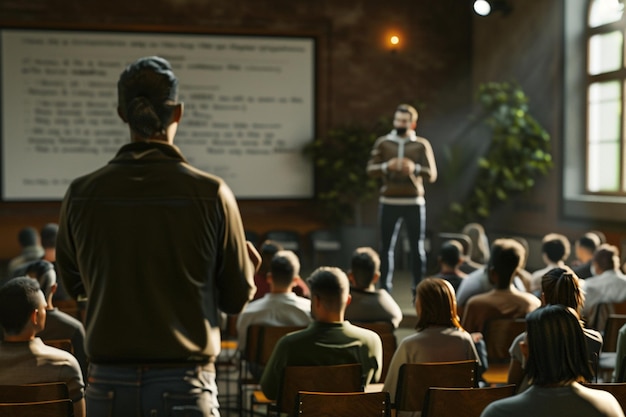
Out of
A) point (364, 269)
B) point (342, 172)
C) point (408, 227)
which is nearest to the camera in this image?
point (364, 269)

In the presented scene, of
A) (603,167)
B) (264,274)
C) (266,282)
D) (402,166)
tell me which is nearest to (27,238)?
(264,274)

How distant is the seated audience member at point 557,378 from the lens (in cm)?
250

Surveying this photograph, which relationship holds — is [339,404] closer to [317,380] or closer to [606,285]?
[317,380]

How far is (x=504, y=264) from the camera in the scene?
5117 millimetres

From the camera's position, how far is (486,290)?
5734 millimetres

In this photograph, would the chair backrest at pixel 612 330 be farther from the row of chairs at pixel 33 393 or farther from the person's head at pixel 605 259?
the row of chairs at pixel 33 393

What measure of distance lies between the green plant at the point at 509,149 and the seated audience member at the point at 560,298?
275 inches

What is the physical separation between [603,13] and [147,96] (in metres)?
8.98

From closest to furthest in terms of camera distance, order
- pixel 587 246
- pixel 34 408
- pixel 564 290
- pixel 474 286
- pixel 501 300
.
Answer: pixel 34 408
pixel 564 290
pixel 501 300
pixel 474 286
pixel 587 246

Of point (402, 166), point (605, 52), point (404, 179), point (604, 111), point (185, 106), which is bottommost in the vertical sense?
point (404, 179)

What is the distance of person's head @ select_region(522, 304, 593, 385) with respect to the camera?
2.51m

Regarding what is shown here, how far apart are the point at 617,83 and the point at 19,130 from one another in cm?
718

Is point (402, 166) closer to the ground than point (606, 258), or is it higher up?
higher up

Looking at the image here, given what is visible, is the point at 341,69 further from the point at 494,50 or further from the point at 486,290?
the point at 486,290
